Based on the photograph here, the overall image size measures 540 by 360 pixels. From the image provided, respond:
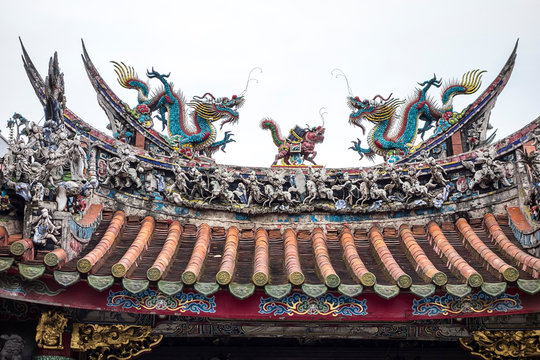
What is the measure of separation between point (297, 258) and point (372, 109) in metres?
4.35

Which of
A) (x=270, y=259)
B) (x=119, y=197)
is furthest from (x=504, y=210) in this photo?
(x=119, y=197)

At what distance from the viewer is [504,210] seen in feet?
32.5

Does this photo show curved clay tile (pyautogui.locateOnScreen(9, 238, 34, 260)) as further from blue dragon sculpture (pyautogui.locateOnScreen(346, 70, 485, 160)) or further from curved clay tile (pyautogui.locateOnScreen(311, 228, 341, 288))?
blue dragon sculpture (pyautogui.locateOnScreen(346, 70, 485, 160))

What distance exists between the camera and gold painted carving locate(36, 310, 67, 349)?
7.56 metres

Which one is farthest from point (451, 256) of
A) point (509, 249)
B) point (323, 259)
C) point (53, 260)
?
point (53, 260)

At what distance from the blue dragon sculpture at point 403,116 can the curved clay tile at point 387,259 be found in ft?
7.38

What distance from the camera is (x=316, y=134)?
38.2 feet

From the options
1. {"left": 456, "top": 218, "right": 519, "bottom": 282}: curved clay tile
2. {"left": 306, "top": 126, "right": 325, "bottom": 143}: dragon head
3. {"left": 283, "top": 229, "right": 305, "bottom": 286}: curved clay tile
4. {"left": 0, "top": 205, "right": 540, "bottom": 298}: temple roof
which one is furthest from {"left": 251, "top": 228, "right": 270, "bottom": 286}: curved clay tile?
{"left": 456, "top": 218, "right": 519, "bottom": 282}: curved clay tile

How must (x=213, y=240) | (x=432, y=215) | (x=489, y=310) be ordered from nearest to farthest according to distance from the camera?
(x=489, y=310) → (x=213, y=240) → (x=432, y=215)

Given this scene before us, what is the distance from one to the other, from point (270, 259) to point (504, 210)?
358 centimetres

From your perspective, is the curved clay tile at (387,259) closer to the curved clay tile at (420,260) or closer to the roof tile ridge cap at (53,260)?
the curved clay tile at (420,260)

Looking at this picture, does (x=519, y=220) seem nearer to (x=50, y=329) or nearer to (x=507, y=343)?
(x=507, y=343)

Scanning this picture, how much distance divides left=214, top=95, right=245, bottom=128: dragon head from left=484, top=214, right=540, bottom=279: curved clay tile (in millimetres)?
4693

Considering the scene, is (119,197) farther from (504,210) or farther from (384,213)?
(504,210)
